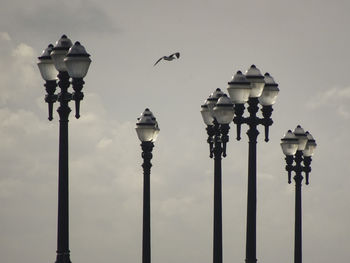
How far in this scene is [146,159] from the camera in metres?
36.2

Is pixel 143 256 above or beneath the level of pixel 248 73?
beneath

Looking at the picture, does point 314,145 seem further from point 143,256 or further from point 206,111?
point 143,256

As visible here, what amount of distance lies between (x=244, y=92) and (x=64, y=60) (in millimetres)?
7098

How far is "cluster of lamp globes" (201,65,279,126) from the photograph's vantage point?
35594 millimetres

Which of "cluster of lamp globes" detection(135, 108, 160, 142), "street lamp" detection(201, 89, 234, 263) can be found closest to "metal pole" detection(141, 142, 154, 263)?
"cluster of lamp globes" detection(135, 108, 160, 142)

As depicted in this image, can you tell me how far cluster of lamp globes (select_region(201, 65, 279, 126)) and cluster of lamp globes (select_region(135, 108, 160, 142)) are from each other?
5.33ft

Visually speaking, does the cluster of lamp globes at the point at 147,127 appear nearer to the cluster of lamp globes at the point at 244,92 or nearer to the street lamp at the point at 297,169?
the cluster of lamp globes at the point at 244,92

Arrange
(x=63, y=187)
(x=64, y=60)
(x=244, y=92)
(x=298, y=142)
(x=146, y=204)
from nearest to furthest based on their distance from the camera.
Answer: (x=63, y=187)
(x=64, y=60)
(x=244, y=92)
(x=146, y=204)
(x=298, y=142)

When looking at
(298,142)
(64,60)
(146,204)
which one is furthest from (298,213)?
(64,60)

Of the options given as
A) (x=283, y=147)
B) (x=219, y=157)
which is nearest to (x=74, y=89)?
(x=219, y=157)

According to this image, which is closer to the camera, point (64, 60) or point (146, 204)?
point (64, 60)

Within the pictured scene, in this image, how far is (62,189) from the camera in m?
29.1

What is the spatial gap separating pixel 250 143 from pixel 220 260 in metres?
4.45

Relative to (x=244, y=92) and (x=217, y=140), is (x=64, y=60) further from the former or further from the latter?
(x=217, y=140)
